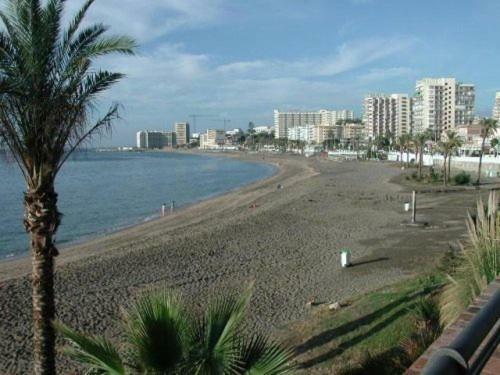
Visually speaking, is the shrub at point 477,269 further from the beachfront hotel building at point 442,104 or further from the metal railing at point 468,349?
the beachfront hotel building at point 442,104

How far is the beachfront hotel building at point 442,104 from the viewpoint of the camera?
16838 centimetres

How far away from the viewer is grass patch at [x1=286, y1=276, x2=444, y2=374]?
7980 mm

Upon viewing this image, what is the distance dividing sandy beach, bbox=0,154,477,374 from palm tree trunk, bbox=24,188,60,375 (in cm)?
315

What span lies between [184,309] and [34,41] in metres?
4.57

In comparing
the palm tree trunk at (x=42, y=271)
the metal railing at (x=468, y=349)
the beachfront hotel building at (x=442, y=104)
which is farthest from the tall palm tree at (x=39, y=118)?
the beachfront hotel building at (x=442, y=104)

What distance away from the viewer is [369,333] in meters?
10.1

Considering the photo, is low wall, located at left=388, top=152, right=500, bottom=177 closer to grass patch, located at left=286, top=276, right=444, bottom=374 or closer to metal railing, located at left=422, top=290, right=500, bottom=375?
grass patch, located at left=286, top=276, right=444, bottom=374

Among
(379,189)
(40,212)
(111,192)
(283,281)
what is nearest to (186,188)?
(111,192)

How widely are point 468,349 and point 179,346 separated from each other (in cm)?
303

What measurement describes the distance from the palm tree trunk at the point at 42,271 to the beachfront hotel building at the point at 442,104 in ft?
554

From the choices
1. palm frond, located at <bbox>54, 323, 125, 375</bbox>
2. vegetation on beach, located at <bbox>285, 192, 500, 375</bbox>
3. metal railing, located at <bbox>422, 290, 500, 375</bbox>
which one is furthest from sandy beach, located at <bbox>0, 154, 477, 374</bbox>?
metal railing, located at <bbox>422, 290, 500, 375</bbox>

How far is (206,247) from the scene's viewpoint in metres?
23.2

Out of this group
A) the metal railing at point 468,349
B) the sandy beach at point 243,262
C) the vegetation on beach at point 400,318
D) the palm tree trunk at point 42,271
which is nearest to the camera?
the metal railing at point 468,349

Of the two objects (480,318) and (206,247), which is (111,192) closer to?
(206,247)
